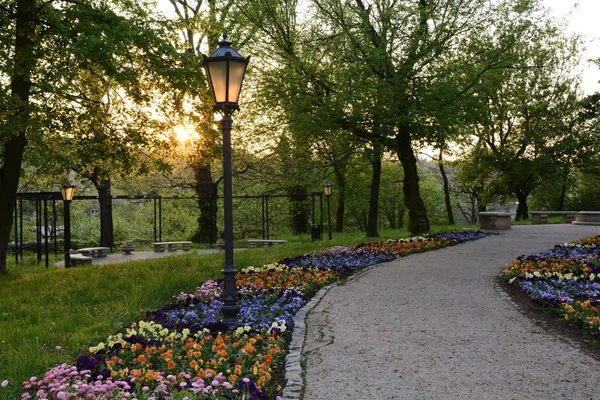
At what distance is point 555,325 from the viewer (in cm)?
656

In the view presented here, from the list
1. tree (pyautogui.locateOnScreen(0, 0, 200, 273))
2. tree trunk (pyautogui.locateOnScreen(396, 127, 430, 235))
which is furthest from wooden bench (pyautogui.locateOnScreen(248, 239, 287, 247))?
tree (pyautogui.locateOnScreen(0, 0, 200, 273))

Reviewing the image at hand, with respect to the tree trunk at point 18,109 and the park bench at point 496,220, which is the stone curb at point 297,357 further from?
the park bench at point 496,220

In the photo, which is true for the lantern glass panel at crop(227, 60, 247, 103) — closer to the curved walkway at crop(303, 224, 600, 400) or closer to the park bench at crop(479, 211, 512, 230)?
the curved walkway at crop(303, 224, 600, 400)

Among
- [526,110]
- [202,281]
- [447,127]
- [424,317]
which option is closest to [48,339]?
[202,281]

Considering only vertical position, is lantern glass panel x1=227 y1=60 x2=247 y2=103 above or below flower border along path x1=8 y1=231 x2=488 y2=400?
above

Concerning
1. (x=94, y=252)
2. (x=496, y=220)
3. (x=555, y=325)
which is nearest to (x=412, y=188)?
(x=496, y=220)

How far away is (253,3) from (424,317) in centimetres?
1391

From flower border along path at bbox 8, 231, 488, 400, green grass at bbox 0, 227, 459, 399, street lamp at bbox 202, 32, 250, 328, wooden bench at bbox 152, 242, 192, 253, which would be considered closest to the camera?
flower border along path at bbox 8, 231, 488, 400

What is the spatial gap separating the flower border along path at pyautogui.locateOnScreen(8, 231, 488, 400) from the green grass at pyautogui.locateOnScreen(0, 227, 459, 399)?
420 millimetres

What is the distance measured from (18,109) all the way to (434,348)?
10.3 m

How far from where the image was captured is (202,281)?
1010 centimetres

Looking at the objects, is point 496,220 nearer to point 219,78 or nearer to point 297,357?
point 219,78

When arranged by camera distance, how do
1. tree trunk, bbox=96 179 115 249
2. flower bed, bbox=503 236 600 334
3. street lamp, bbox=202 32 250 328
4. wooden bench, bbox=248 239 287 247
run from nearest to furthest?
street lamp, bbox=202 32 250 328 < flower bed, bbox=503 236 600 334 < wooden bench, bbox=248 239 287 247 < tree trunk, bbox=96 179 115 249

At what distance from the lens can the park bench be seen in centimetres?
2134
